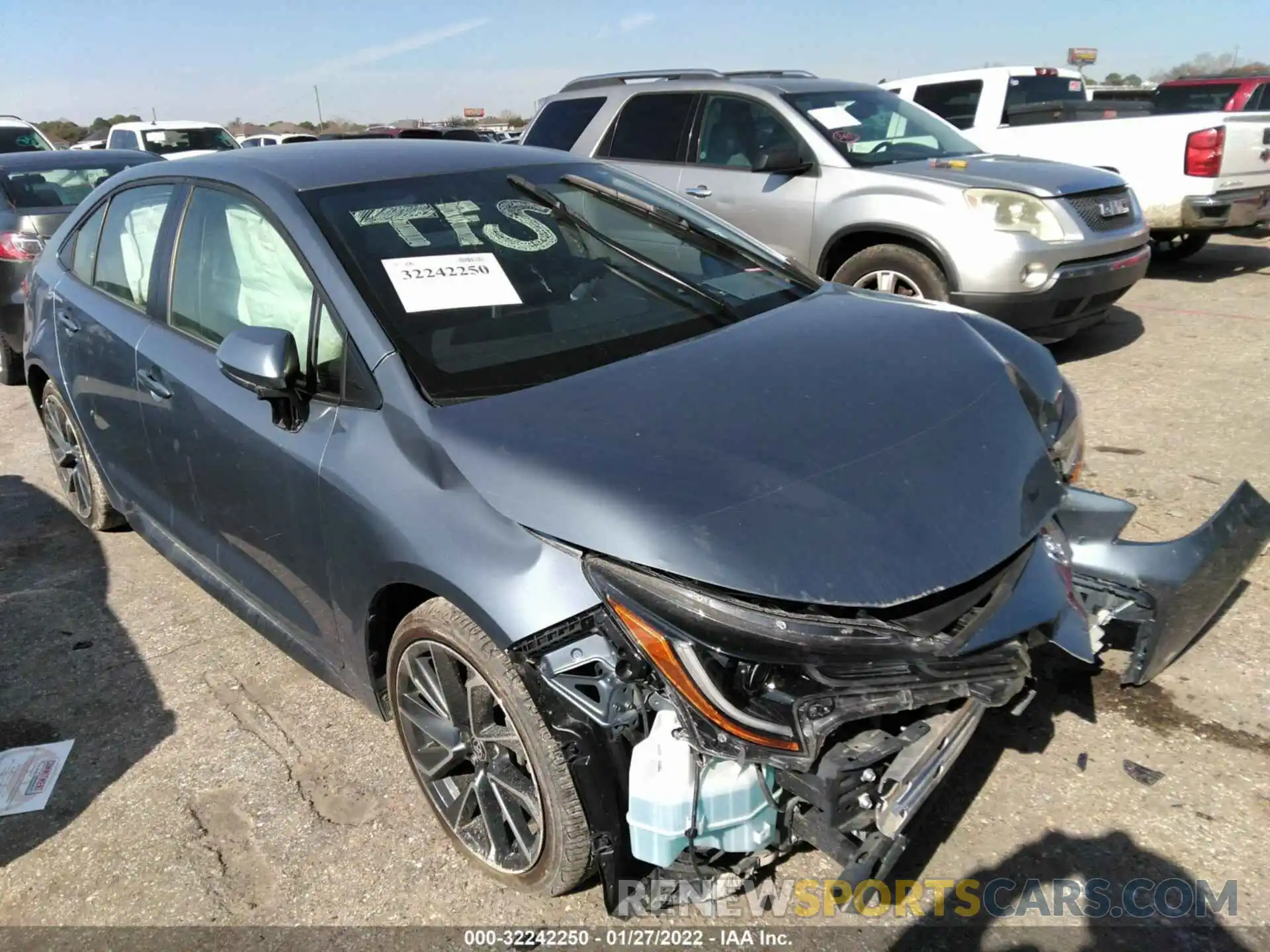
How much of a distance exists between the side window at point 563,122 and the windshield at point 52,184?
126 inches

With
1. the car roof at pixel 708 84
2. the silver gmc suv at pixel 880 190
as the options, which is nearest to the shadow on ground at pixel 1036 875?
the silver gmc suv at pixel 880 190

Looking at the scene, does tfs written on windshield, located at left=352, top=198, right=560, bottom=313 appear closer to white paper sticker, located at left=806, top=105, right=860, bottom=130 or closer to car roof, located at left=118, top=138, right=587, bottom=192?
car roof, located at left=118, top=138, right=587, bottom=192

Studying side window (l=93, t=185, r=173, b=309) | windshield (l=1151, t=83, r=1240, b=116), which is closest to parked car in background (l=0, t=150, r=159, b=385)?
side window (l=93, t=185, r=173, b=309)

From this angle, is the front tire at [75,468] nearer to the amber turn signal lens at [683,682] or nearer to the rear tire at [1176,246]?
the amber turn signal lens at [683,682]

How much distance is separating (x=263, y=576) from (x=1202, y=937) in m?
2.67

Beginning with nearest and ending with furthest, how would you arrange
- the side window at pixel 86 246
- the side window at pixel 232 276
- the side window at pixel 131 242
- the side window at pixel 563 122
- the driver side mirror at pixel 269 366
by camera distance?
1. the driver side mirror at pixel 269 366
2. the side window at pixel 232 276
3. the side window at pixel 131 242
4. the side window at pixel 86 246
5. the side window at pixel 563 122

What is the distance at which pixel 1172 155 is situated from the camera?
8422mm

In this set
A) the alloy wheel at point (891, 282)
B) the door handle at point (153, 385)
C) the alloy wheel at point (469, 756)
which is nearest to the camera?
the alloy wheel at point (469, 756)

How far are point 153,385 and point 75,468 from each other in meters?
1.81

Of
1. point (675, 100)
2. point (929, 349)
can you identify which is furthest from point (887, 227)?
point (929, 349)

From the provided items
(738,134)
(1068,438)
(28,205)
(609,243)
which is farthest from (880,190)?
(28,205)

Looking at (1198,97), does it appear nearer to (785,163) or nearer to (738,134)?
(738,134)

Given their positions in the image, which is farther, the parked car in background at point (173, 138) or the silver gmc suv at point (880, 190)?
the parked car in background at point (173, 138)

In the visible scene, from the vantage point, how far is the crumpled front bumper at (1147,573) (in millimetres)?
2660
